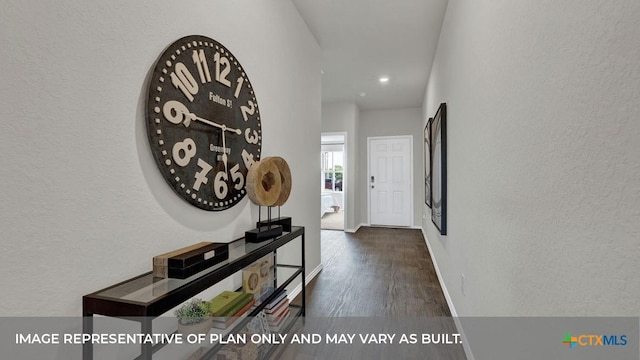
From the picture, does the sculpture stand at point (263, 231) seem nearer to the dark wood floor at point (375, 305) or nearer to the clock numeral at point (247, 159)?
the clock numeral at point (247, 159)

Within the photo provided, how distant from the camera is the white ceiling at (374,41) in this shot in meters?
2.61

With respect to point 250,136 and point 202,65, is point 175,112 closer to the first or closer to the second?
point 202,65

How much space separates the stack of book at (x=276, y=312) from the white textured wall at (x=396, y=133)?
4533 millimetres

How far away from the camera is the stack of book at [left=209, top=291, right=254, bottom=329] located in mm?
1407

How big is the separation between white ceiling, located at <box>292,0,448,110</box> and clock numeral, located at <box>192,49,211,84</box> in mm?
1555

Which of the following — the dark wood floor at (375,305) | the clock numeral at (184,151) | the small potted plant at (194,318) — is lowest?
the dark wood floor at (375,305)

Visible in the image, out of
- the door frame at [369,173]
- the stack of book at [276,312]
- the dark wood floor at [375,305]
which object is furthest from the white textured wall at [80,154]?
the door frame at [369,173]

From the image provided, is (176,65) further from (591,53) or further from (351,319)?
(351,319)

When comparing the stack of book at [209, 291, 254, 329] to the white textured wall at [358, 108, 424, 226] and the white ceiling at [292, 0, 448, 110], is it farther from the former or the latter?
the white textured wall at [358, 108, 424, 226]

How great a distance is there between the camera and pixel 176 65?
1269 mm

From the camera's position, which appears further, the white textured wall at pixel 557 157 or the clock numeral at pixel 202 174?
the clock numeral at pixel 202 174

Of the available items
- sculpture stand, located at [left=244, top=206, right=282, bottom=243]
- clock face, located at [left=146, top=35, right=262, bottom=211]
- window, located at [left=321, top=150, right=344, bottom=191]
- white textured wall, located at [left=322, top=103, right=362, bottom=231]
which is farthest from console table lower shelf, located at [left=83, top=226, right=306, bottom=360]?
window, located at [left=321, top=150, right=344, bottom=191]

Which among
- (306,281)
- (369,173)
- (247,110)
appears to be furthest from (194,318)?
(369,173)

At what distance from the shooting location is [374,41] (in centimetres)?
324
